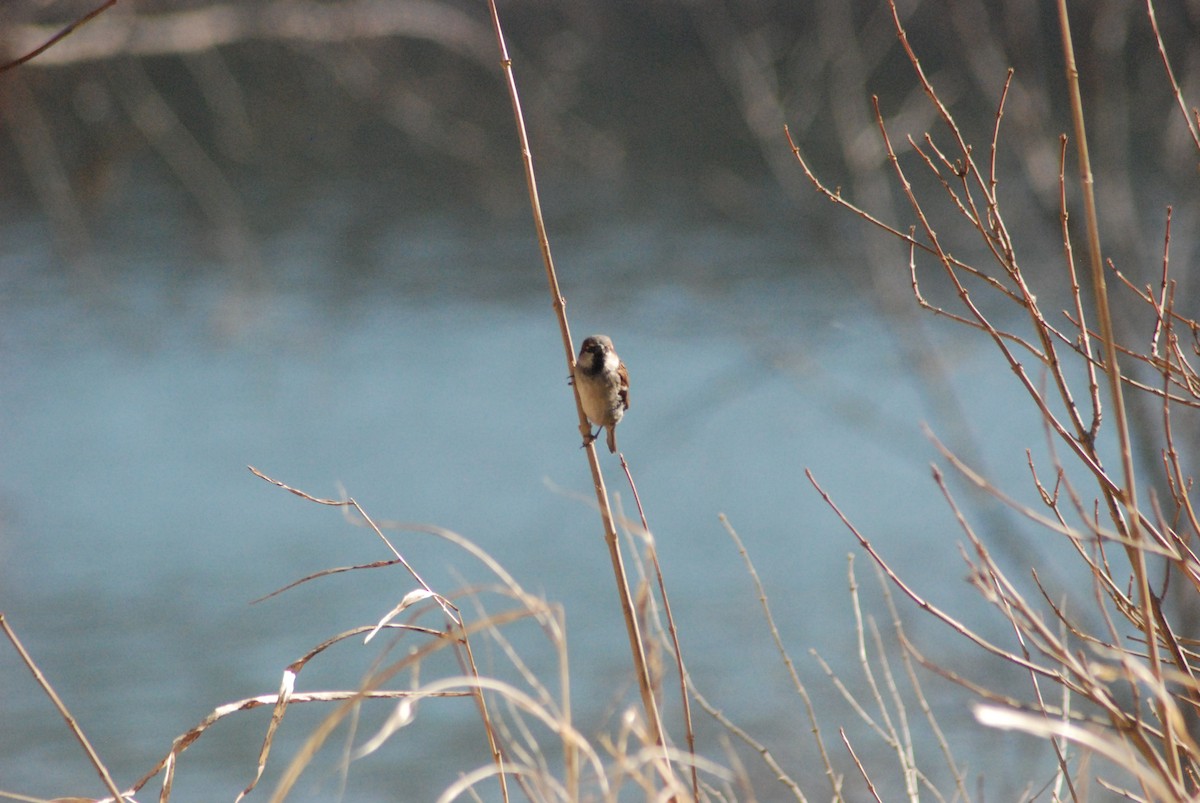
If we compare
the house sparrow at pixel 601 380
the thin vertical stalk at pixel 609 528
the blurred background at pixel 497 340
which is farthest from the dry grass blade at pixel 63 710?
the blurred background at pixel 497 340

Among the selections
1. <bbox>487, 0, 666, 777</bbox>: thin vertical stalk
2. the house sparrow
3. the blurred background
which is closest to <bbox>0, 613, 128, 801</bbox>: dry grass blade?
<bbox>487, 0, 666, 777</bbox>: thin vertical stalk

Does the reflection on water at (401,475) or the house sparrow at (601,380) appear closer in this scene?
the house sparrow at (601,380)

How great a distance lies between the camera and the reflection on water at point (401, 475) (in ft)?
20.7

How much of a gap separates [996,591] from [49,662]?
257 inches

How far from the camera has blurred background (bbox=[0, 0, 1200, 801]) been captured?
17.1ft

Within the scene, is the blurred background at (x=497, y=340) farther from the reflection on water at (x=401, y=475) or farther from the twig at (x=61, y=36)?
the twig at (x=61, y=36)

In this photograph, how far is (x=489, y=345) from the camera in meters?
9.48

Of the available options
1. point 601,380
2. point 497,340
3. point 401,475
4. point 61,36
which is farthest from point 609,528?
point 497,340

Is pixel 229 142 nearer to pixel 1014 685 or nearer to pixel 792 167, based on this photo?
pixel 792 167

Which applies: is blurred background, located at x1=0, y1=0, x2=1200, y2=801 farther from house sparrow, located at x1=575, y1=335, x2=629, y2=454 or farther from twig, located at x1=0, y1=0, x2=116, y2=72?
twig, located at x1=0, y1=0, x2=116, y2=72

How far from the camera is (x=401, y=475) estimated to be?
8.05 meters

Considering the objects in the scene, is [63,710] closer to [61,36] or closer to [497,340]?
[61,36]

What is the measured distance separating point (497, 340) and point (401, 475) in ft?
6.22

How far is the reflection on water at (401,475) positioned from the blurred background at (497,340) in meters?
0.03
